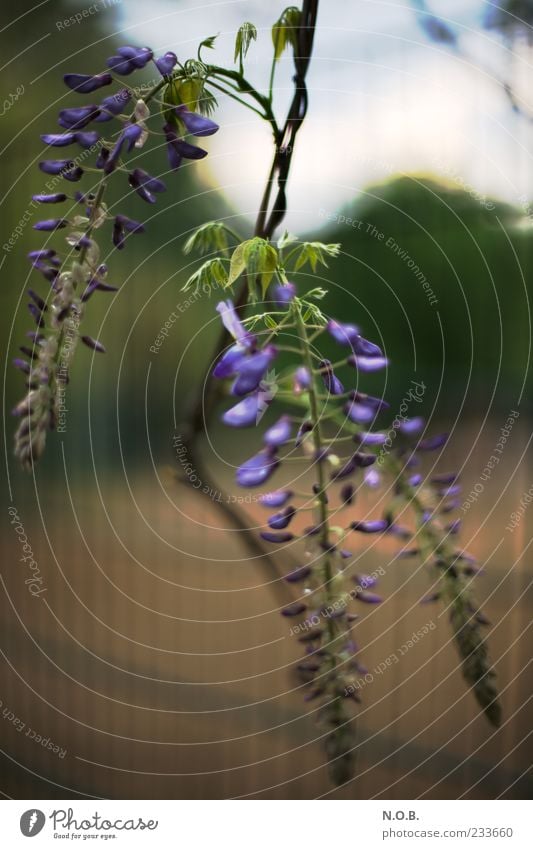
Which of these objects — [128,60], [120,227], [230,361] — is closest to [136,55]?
[128,60]

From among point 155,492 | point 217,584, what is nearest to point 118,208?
point 155,492

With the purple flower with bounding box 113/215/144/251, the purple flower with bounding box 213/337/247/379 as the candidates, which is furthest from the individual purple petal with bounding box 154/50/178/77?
the purple flower with bounding box 213/337/247/379

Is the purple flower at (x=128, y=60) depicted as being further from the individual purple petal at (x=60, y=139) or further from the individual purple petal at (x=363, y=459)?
the individual purple petal at (x=363, y=459)

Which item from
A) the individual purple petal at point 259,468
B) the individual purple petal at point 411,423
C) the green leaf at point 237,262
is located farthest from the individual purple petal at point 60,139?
the individual purple petal at point 411,423

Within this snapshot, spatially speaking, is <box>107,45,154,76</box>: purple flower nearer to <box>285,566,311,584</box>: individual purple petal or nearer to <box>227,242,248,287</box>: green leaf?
<box>227,242,248,287</box>: green leaf

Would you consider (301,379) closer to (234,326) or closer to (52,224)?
(234,326)

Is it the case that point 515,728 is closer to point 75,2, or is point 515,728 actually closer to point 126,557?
point 126,557

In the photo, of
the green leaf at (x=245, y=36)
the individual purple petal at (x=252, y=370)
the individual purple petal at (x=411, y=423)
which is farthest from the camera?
the individual purple petal at (x=411, y=423)

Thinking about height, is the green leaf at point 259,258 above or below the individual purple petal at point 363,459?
above
